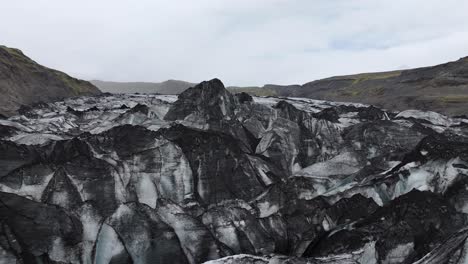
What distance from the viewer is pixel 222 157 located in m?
20.3

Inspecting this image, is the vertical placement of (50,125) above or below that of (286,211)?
above

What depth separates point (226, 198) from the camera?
62.8ft

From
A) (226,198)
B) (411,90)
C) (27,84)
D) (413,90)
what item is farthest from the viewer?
(411,90)

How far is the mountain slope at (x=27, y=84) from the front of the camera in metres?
62.8

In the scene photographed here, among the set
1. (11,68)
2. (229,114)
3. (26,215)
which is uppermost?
(11,68)

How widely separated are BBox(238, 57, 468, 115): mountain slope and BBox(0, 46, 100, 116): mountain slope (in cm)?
5560

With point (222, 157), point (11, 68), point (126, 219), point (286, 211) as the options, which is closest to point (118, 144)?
point (222, 157)

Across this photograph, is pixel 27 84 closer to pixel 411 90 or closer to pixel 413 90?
pixel 411 90

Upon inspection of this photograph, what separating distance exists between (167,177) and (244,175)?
326 cm

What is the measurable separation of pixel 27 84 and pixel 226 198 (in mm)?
62452

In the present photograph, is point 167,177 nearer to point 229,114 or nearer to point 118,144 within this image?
point 118,144

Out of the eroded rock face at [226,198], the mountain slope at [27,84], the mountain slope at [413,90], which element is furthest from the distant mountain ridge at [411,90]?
the mountain slope at [27,84]

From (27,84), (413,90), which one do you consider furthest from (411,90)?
(27,84)

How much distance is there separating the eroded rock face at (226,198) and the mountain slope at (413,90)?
4919cm
